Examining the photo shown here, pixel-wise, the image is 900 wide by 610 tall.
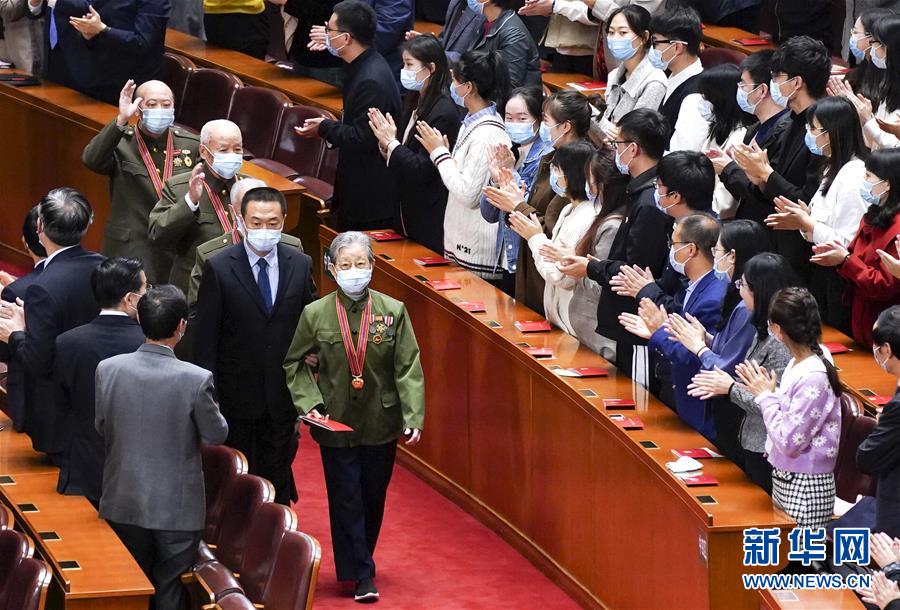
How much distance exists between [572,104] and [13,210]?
4253mm

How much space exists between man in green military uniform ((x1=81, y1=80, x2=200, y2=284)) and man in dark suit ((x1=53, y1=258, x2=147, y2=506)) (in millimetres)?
1395

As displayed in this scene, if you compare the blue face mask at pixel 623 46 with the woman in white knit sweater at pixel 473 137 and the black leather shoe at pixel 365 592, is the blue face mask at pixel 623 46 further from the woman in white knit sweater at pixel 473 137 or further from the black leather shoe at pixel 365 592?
the black leather shoe at pixel 365 592

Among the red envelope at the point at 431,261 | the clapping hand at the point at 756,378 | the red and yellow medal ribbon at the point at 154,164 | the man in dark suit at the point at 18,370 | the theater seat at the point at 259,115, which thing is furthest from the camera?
the theater seat at the point at 259,115

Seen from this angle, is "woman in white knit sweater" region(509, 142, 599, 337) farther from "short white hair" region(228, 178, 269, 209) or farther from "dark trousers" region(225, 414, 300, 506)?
"dark trousers" region(225, 414, 300, 506)

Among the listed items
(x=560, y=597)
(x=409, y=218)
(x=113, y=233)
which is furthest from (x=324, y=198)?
(x=560, y=597)

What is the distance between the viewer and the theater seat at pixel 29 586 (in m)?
5.38

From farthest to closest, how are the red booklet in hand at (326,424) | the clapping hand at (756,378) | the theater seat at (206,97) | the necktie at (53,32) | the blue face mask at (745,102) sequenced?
the theater seat at (206,97) → the necktie at (53,32) → the blue face mask at (745,102) → the red booklet in hand at (326,424) → the clapping hand at (756,378)

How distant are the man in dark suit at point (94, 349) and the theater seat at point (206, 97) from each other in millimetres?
3795

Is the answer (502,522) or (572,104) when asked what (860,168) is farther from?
(502,522)

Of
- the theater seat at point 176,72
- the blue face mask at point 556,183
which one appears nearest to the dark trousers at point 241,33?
the theater seat at point 176,72

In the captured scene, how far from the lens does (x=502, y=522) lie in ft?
24.0

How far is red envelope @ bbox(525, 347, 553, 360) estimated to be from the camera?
6.94m

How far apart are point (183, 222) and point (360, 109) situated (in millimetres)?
1337

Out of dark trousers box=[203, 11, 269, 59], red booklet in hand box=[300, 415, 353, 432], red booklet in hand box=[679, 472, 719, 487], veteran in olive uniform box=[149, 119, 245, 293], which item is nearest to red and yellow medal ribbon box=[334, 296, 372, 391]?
red booklet in hand box=[300, 415, 353, 432]
